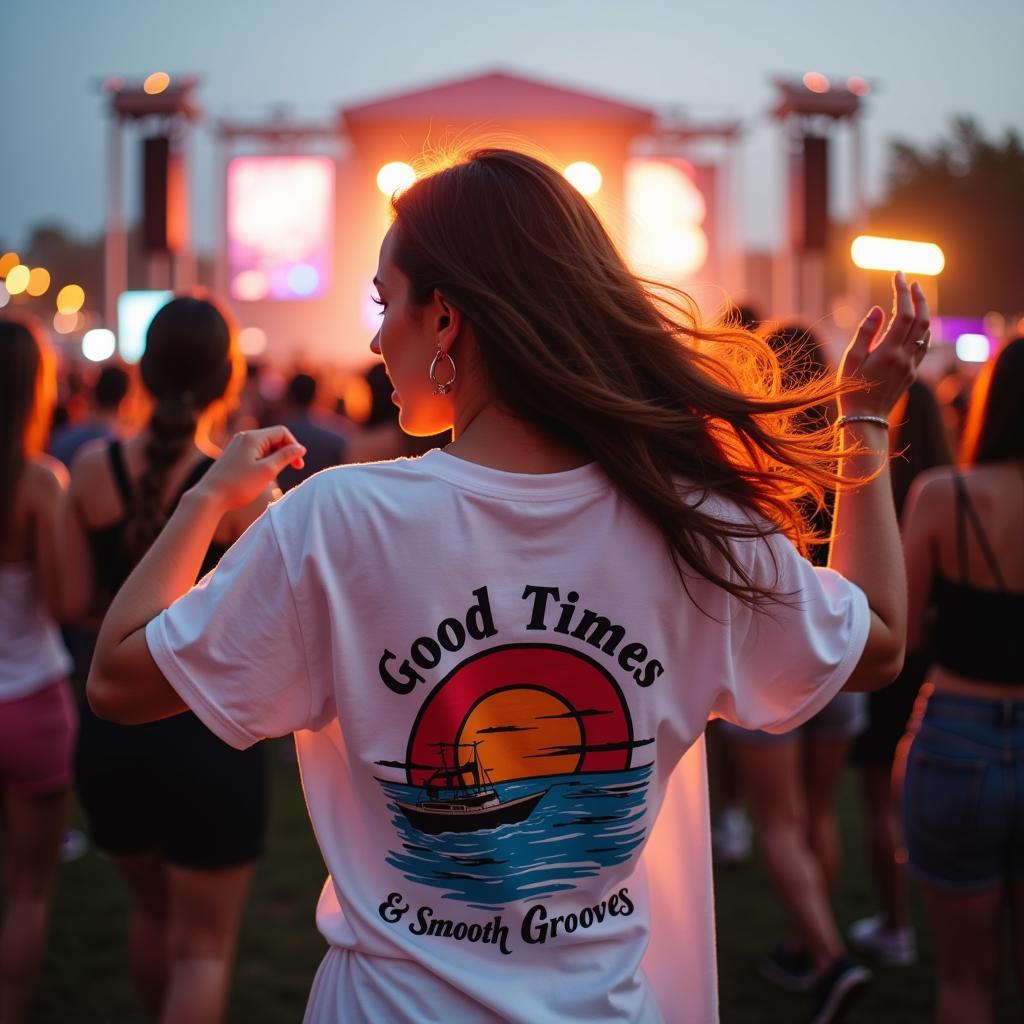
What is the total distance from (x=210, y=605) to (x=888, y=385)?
2.77 feet

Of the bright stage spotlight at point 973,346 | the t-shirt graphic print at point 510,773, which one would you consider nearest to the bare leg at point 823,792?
the t-shirt graphic print at point 510,773

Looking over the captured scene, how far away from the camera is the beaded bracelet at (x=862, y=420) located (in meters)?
1.41

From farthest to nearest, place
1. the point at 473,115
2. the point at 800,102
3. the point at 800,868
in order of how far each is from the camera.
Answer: the point at 473,115
the point at 800,102
the point at 800,868

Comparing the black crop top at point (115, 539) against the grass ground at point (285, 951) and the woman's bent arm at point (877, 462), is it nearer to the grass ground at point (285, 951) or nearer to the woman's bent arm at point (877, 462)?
the woman's bent arm at point (877, 462)

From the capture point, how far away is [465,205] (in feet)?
4.10

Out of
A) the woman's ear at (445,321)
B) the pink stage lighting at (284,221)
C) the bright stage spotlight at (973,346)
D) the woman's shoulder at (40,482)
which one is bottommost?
the woman's shoulder at (40,482)

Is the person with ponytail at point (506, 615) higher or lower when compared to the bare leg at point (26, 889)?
higher

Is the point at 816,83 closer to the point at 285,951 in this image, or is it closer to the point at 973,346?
the point at 973,346

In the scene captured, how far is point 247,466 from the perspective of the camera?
53.2 inches

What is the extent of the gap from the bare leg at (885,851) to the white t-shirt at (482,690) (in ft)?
9.45

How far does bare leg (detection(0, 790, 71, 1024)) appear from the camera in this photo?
2832mm

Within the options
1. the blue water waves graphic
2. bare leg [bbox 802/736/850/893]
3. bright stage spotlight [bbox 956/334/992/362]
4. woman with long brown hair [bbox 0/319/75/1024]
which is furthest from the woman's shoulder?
bright stage spotlight [bbox 956/334/992/362]

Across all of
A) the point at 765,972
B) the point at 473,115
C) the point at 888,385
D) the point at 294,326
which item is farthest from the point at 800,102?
the point at 888,385

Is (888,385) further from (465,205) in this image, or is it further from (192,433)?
(192,433)
